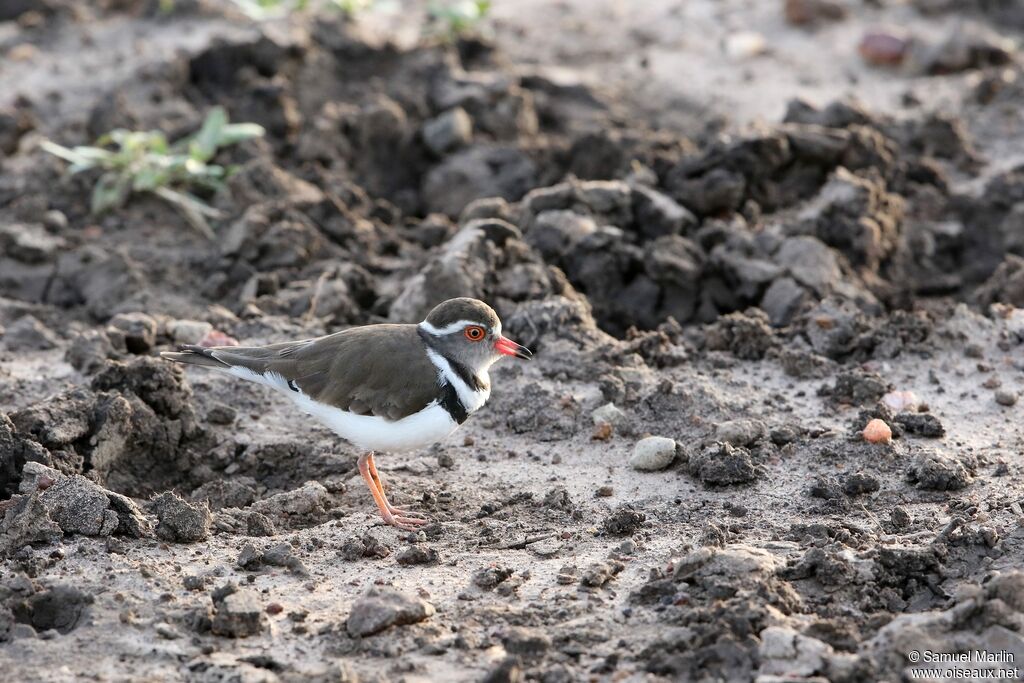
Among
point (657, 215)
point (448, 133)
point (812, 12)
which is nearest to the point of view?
point (657, 215)

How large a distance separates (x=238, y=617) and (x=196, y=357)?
1892 mm

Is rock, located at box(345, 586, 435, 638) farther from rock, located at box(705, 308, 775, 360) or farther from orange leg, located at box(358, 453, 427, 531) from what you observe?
rock, located at box(705, 308, 775, 360)

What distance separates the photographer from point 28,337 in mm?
8133

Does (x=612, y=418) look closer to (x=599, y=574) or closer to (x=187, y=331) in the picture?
(x=599, y=574)

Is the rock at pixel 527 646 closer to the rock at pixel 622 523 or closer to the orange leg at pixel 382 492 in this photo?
the rock at pixel 622 523

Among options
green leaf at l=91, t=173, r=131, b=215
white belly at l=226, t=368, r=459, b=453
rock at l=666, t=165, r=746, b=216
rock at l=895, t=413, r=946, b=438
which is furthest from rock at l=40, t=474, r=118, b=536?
rock at l=666, t=165, r=746, b=216

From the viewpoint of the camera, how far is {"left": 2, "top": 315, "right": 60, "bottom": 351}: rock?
8.08m

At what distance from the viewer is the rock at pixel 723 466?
6352mm

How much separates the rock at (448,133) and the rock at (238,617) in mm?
5818

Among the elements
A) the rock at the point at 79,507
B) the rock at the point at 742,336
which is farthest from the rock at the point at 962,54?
the rock at the point at 79,507

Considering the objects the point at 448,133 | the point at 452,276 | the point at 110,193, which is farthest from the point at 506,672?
the point at 448,133

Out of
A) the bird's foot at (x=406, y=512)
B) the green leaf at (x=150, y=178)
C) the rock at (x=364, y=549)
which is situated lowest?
the bird's foot at (x=406, y=512)

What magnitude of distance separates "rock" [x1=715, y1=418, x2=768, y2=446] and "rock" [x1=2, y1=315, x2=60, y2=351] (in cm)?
421

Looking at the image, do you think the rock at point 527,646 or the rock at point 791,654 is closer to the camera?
the rock at point 791,654
